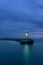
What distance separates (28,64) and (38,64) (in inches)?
36.2

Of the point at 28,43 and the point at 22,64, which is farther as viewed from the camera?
the point at 28,43

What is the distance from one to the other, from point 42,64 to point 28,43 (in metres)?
20.6

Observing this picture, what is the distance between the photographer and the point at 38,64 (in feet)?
41.0

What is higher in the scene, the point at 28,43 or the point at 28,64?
the point at 28,43

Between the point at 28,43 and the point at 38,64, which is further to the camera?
the point at 28,43

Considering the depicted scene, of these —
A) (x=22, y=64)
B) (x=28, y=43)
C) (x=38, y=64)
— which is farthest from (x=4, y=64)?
(x=28, y=43)

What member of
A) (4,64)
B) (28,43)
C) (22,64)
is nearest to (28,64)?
(22,64)

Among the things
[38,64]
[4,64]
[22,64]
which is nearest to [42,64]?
[38,64]

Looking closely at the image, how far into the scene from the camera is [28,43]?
33.5 m

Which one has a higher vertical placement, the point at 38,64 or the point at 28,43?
the point at 28,43

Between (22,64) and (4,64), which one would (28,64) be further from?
(4,64)

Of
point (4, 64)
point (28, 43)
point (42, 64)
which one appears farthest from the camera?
point (28, 43)

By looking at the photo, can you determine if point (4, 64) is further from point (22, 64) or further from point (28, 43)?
point (28, 43)

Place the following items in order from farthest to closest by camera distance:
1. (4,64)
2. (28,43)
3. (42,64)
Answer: (28,43) → (42,64) → (4,64)
